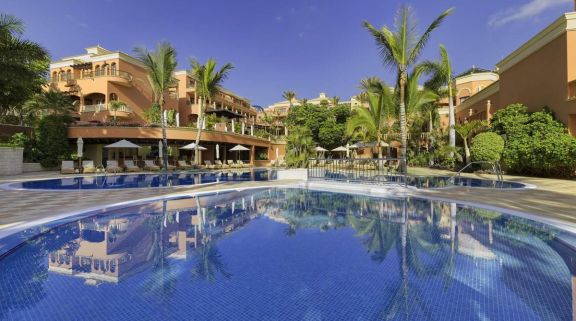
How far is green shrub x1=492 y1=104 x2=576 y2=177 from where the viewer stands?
44.4 feet

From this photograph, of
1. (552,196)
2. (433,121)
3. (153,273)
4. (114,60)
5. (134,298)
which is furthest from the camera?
(433,121)

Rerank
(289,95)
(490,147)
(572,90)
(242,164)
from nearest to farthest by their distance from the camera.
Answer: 1. (572,90)
2. (490,147)
3. (242,164)
4. (289,95)

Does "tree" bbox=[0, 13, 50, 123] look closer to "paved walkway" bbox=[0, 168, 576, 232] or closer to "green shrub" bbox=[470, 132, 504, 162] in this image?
"paved walkway" bbox=[0, 168, 576, 232]

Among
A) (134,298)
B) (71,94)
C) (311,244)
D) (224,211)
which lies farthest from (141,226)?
(71,94)

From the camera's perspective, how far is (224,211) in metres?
8.27

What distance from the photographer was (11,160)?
18.6 metres

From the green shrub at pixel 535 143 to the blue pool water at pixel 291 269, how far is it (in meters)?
10.3

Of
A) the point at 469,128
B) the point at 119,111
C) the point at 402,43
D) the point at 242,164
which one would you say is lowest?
the point at 242,164

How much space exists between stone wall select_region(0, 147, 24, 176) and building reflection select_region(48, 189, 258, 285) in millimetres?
16873

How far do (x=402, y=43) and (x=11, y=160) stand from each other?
82.6 feet

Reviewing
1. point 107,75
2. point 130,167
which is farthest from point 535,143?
point 107,75

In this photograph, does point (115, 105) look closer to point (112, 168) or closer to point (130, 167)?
point (130, 167)

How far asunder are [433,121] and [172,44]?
87.5 ft

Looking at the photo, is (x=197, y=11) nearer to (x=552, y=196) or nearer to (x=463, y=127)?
(x=463, y=127)
